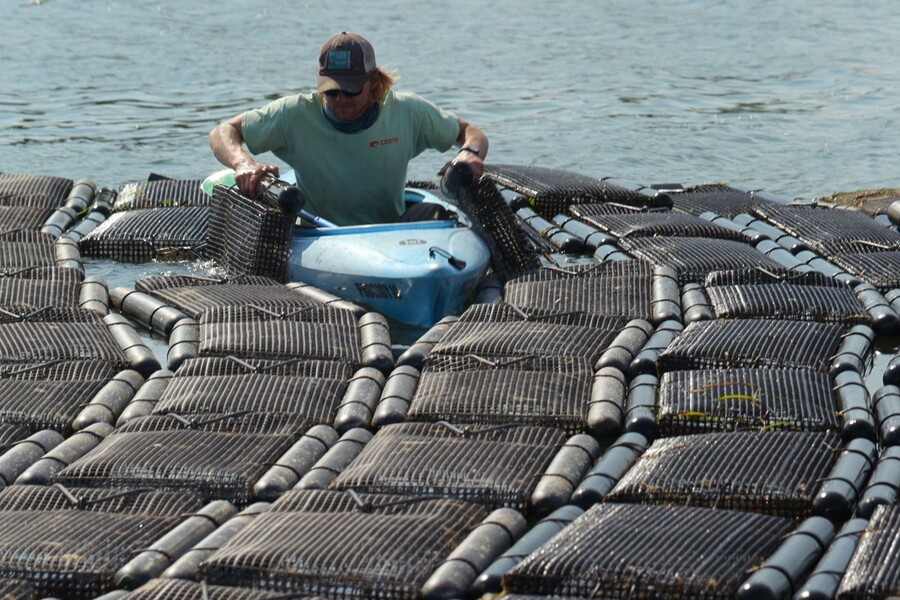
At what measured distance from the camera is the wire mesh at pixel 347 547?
195 inches

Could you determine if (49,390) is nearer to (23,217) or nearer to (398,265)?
(398,265)

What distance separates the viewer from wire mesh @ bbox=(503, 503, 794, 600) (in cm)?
485

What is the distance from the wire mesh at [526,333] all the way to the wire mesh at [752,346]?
408 mm

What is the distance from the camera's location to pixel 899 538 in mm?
5035

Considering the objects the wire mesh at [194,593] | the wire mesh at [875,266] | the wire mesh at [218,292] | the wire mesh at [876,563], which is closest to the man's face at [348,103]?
the wire mesh at [218,292]

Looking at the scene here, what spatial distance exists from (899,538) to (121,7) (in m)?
19.9

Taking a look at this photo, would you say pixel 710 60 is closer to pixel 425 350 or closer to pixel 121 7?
pixel 121 7

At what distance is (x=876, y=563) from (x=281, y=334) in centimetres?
346

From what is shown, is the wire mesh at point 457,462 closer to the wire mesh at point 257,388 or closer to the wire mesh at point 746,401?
the wire mesh at point 257,388

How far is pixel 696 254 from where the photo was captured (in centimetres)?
906

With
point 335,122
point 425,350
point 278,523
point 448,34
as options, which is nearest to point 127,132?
point 448,34

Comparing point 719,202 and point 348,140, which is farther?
point 719,202

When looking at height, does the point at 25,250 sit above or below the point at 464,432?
below

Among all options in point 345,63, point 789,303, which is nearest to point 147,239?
point 345,63
